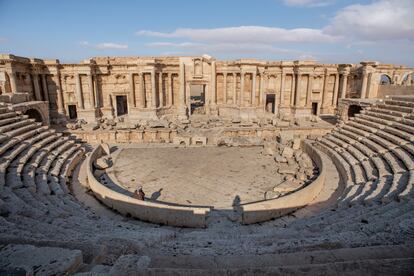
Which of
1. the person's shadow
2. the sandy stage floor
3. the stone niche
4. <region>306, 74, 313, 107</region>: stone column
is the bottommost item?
the person's shadow

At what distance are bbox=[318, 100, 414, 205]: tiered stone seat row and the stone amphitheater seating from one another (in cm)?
5

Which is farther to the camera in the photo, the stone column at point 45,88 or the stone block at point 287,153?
the stone column at point 45,88

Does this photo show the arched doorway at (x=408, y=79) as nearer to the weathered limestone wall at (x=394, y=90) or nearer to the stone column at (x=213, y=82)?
the weathered limestone wall at (x=394, y=90)

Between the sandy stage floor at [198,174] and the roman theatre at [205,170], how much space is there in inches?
3.8

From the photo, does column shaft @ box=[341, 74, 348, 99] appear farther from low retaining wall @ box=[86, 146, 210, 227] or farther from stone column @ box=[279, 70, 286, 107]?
low retaining wall @ box=[86, 146, 210, 227]

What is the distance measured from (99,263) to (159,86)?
66.9 feet

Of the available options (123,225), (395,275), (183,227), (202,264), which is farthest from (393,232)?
(123,225)

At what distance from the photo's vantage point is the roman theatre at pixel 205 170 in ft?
12.0

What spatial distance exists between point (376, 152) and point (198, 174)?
8569 millimetres

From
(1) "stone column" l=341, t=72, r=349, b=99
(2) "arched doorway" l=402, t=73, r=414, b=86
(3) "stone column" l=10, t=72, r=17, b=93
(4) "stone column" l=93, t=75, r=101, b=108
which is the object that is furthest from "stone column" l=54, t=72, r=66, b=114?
(2) "arched doorway" l=402, t=73, r=414, b=86

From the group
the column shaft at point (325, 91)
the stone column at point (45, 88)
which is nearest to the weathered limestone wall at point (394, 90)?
the column shaft at point (325, 91)

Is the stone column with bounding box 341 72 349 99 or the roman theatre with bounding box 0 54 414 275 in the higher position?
the stone column with bounding box 341 72 349 99

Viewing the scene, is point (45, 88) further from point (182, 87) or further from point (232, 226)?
point (232, 226)

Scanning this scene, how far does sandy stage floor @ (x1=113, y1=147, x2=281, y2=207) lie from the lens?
33.6 feet
